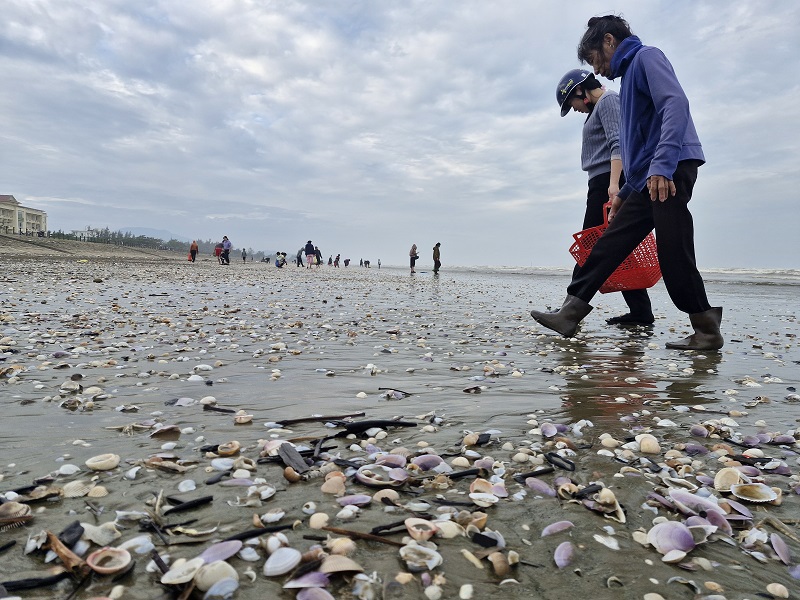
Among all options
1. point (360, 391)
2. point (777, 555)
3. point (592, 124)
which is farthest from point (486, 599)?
point (592, 124)

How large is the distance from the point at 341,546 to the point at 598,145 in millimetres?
6613

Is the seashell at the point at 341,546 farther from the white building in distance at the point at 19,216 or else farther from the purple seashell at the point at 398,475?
the white building in distance at the point at 19,216

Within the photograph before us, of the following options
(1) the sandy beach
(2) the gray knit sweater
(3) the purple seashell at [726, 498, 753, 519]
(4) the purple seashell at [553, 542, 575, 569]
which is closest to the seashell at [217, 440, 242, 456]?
(1) the sandy beach

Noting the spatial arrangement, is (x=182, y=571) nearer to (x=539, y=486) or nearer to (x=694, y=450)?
(x=539, y=486)

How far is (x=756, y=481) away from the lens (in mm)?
1826

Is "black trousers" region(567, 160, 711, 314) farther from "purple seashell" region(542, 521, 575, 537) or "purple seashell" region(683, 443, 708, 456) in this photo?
"purple seashell" region(542, 521, 575, 537)

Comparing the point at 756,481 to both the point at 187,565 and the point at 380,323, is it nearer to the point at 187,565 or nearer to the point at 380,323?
the point at 187,565

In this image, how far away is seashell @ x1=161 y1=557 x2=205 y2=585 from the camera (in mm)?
1208

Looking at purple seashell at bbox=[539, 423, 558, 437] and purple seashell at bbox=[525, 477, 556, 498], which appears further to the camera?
purple seashell at bbox=[539, 423, 558, 437]

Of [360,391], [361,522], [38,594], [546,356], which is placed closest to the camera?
[38,594]

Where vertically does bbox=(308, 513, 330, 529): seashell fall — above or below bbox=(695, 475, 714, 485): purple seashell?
below

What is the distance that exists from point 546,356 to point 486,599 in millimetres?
3661

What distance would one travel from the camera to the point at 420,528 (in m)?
1.45

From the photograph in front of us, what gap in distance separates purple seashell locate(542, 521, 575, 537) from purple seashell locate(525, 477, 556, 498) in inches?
7.8
